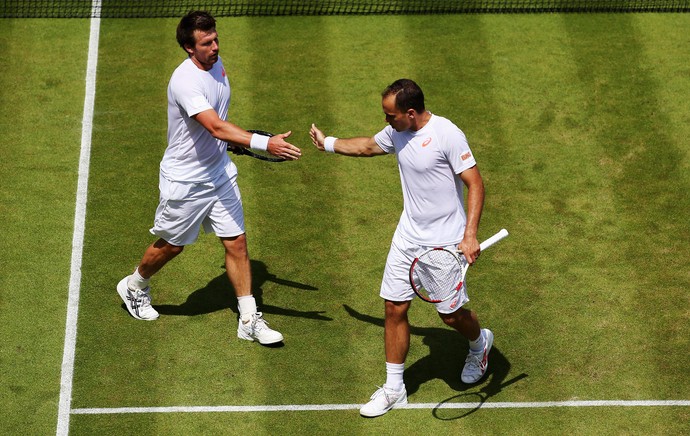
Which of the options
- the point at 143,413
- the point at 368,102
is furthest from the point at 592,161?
the point at 143,413

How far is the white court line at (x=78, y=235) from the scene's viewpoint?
399 inches

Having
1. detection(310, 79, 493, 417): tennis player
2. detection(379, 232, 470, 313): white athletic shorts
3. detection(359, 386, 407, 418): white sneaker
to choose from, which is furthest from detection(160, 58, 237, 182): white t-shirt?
detection(359, 386, 407, 418): white sneaker

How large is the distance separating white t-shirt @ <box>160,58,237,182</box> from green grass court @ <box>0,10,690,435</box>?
1.42 m

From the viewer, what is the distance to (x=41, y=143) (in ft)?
44.2

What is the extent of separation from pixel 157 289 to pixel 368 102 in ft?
13.1

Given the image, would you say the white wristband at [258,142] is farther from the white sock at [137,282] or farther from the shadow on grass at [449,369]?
the shadow on grass at [449,369]

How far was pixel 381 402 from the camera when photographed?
9953 millimetres

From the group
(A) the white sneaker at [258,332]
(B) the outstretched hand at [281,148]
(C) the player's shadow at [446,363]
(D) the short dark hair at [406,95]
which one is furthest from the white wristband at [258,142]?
(C) the player's shadow at [446,363]

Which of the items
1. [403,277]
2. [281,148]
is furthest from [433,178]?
[281,148]

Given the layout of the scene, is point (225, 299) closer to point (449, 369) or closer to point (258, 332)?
point (258, 332)

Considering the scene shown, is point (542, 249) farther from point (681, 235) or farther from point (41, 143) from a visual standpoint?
point (41, 143)

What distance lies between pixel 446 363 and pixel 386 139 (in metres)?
2.18

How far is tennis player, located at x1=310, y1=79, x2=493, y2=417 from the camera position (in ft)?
31.0

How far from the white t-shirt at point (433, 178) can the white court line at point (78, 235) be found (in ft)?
10.4
